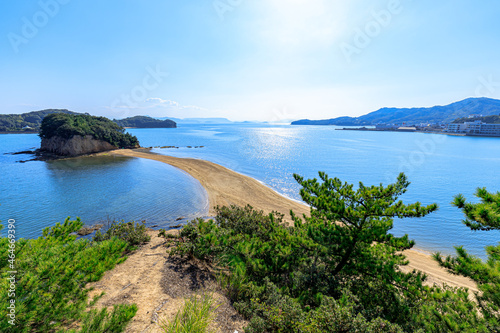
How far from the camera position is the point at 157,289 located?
282 inches

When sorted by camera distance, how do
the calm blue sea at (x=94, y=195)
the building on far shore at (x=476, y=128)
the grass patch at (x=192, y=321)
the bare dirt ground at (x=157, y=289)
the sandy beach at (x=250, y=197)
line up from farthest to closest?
the building on far shore at (x=476, y=128), the calm blue sea at (x=94, y=195), the sandy beach at (x=250, y=197), the bare dirt ground at (x=157, y=289), the grass patch at (x=192, y=321)

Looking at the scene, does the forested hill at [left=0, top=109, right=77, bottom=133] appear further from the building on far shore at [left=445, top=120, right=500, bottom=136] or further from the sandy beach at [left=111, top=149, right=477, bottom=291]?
the building on far shore at [left=445, top=120, right=500, bottom=136]

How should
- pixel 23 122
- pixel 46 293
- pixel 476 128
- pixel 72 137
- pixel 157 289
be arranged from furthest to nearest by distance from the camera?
1. pixel 23 122
2. pixel 476 128
3. pixel 72 137
4. pixel 157 289
5. pixel 46 293

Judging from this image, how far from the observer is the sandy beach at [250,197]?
13.6 m

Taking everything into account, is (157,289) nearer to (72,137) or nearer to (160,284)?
(160,284)

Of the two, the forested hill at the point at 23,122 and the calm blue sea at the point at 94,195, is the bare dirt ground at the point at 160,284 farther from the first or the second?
the forested hill at the point at 23,122

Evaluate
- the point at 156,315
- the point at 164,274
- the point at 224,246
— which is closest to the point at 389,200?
the point at 224,246

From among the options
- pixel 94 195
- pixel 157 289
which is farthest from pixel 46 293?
pixel 94 195

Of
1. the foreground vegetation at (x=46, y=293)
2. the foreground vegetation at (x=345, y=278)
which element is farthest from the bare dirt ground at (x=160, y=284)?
the foreground vegetation at (x=46, y=293)

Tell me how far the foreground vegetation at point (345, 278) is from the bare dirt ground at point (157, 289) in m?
0.64

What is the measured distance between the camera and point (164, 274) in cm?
822

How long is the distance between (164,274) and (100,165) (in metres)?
43.3

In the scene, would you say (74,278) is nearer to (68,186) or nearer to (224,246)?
(224,246)

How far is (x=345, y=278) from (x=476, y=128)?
641 ft
